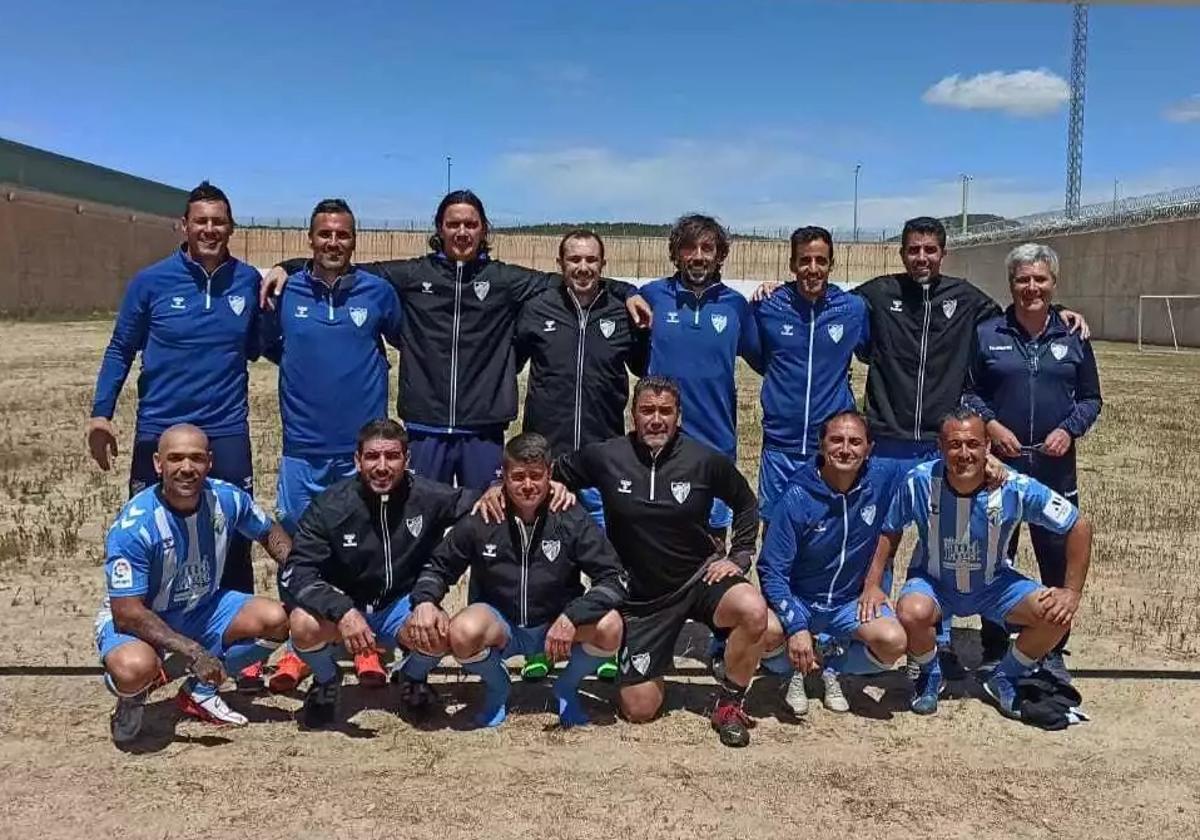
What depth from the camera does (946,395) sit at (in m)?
5.30

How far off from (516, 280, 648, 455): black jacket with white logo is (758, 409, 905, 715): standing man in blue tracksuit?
1068 mm

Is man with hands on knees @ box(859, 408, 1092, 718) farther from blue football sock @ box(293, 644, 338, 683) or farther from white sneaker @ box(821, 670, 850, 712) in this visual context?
blue football sock @ box(293, 644, 338, 683)

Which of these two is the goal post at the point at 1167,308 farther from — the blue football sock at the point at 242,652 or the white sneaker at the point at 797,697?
the blue football sock at the point at 242,652

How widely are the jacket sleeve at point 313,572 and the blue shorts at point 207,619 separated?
0.24 m

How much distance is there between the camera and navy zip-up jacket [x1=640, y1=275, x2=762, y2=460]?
527cm

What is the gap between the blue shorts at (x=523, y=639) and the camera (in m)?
4.59

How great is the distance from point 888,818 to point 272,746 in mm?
2439

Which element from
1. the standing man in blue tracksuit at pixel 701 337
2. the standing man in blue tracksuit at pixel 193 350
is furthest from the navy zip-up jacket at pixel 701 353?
the standing man in blue tracksuit at pixel 193 350

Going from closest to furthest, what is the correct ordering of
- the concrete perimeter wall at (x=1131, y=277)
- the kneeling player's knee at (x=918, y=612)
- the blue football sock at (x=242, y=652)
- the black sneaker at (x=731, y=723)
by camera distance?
the black sneaker at (x=731, y=723)
the blue football sock at (x=242, y=652)
the kneeling player's knee at (x=918, y=612)
the concrete perimeter wall at (x=1131, y=277)

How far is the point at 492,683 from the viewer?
14.9 feet

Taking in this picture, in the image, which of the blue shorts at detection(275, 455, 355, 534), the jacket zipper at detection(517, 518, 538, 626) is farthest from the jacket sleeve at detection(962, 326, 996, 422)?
the blue shorts at detection(275, 455, 355, 534)

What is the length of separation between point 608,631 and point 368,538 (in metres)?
1.15

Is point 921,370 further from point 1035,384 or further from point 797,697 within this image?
point 797,697

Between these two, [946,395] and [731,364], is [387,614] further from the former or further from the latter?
[946,395]
